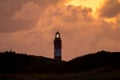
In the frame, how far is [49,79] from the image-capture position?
41625 mm

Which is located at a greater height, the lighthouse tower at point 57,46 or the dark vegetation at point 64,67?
the lighthouse tower at point 57,46

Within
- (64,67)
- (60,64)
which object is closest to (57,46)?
(60,64)

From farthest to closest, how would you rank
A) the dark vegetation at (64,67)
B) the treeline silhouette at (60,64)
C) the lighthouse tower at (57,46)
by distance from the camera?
the lighthouse tower at (57,46)
the treeline silhouette at (60,64)
the dark vegetation at (64,67)

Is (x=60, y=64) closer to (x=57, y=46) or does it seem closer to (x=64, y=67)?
(x=64, y=67)

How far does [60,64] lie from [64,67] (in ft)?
14.1

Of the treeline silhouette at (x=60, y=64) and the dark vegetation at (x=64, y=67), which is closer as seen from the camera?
the dark vegetation at (x=64, y=67)

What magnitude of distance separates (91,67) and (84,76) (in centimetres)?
973

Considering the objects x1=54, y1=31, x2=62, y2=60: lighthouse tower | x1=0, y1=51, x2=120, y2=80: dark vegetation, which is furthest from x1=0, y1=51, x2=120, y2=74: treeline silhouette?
x1=54, y1=31, x2=62, y2=60: lighthouse tower

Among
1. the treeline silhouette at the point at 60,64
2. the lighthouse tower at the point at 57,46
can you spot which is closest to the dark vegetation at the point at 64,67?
the treeline silhouette at the point at 60,64

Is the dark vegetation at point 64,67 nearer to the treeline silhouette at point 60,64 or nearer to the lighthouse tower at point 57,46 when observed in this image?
the treeline silhouette at point 60,64

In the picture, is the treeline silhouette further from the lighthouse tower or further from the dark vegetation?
the lighthouse tower

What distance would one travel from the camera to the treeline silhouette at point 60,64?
5020 cm

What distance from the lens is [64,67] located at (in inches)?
2055

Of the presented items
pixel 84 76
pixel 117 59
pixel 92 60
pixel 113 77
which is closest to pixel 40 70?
pixel 92 60
